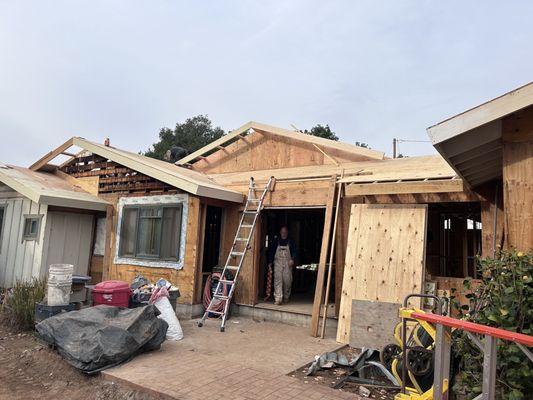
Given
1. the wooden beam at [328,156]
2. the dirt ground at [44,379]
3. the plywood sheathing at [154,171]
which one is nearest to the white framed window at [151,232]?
the plywood sheathing at [154,171]

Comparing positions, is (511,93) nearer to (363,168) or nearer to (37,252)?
(363,168)

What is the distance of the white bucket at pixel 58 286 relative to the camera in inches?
240

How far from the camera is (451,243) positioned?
9.84 metres

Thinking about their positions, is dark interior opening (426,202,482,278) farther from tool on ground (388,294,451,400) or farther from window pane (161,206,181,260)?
window pane (161,206,181,260)

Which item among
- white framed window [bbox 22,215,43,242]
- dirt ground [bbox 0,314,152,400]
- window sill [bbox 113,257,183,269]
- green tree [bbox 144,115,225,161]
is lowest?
dirt ground [bbox 0,314,152,400]

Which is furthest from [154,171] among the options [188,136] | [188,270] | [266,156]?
[188,136]

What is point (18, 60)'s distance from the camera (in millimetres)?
10586

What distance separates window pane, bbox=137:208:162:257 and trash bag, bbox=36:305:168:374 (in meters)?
3.20

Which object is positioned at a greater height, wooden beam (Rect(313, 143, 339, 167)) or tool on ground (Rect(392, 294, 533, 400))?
wooden beam (Rect(313, 143, 339, 167))

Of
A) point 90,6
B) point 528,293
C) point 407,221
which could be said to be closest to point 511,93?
point 528,293

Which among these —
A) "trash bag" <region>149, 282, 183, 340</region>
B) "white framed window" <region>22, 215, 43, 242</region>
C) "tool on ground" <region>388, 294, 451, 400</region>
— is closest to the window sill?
"trash bag" <region>149, 282, 183, 340</region>

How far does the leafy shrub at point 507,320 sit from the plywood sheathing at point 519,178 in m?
0.22

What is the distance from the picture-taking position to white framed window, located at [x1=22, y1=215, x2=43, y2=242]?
8.89 meters

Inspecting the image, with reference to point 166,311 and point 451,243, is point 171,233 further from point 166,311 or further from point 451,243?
point 451,243
